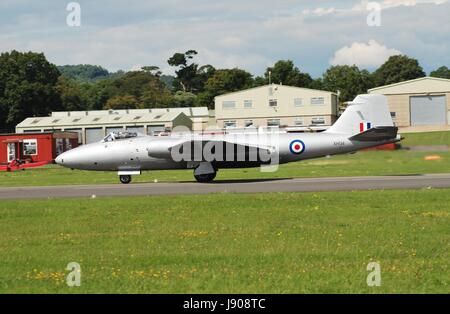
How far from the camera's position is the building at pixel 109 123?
286ft

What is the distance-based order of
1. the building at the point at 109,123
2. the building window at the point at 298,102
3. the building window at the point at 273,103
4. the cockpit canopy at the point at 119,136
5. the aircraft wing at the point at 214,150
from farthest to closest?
the building window at the point at 273,103
the building window at the point at 298,102
the building at the point at 109,123
the cockpit canopy at the point at 119,136
the aircraft wing at the point at 214,150

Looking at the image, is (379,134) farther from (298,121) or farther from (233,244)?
(298,121)

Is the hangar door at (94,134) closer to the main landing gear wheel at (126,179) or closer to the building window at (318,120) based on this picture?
the building window at (318,120)

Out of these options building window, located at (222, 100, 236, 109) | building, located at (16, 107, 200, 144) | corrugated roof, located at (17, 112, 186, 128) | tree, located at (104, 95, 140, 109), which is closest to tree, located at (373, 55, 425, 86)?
tree, located at (104, 95, 140, 109)

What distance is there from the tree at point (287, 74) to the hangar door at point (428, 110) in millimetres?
47364

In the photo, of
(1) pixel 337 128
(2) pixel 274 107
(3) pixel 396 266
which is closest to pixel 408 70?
(2) pixel 274 107

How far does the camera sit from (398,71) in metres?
154

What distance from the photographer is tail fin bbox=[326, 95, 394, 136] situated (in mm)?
31234

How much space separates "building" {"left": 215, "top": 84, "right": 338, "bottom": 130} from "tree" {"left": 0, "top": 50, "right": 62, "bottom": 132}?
3831 cm

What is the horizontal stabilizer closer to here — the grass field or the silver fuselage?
the silver fuselage

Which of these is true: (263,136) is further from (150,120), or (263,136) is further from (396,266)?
(150,120)

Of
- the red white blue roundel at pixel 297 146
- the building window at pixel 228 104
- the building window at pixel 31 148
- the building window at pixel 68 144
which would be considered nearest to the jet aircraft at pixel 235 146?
the red white blue roundel at pixel 297 146

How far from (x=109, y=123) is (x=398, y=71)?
282ft
